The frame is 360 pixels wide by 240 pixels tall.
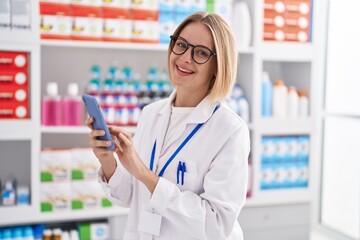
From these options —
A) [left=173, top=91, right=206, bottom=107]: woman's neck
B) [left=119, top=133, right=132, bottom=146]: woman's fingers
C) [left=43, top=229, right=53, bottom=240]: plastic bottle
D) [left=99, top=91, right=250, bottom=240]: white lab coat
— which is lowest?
[left=43, top=229, right=53, bottom=240]: plastic bottle

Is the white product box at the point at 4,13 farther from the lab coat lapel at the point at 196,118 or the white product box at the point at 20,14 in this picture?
the lab coat lapel at the point at 196,118

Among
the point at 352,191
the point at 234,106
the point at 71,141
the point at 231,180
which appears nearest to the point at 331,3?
the point at 234,106

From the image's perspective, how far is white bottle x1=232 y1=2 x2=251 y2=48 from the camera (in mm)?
3504

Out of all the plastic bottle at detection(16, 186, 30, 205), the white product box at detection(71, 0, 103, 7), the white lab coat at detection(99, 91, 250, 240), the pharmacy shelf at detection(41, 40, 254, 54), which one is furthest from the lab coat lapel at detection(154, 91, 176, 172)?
the plastic bottle at detection(16, 186, 30, 205)

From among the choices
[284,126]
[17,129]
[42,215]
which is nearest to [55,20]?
[17,129]

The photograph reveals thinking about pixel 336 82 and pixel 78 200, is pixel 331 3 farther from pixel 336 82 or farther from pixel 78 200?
pixel 78 200

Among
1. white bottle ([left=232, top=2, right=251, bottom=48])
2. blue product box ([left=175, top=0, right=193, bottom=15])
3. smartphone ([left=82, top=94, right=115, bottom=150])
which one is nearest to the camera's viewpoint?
smartphone ([left=82, top=94, right=115, bottom=150])

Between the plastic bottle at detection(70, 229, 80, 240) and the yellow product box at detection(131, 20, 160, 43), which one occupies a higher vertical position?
the yellow product box at detection(131, 20, 160, 43)

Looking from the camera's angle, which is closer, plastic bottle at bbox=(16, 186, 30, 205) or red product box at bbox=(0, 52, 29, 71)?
red product box at bbox=(0, 52, 29, 71)

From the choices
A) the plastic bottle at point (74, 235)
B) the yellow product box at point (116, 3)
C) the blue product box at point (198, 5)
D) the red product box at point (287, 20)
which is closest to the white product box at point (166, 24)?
the blue product box at point (198, 5)

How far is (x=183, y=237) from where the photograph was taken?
178cm

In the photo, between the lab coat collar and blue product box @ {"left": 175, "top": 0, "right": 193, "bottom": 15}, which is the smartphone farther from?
blue product box @ {"left": 175, "top": 0, "right": 193, "bottom": 15}

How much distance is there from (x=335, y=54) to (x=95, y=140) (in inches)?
115

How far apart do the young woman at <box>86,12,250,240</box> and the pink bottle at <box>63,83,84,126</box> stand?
1394 millimetres
